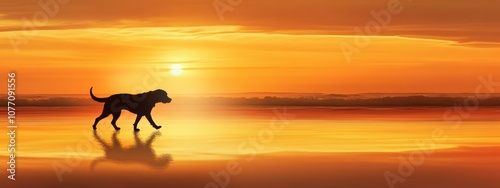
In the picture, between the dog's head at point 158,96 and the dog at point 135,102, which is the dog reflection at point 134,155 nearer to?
the dog at point 135,102

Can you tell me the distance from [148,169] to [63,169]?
107cm

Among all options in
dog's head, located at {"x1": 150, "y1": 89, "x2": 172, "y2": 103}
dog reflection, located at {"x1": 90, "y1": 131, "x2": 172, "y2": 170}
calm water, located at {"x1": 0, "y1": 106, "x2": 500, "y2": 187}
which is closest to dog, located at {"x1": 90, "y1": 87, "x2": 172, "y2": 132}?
dog's head, located at {"x1": 150, "y1": 89, "x2": 172, "y2": 103}

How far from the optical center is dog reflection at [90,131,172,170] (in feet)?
37.0

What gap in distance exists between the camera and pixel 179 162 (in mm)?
11320

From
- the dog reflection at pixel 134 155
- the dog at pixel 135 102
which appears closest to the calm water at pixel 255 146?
the dog reflection at pixel 134 155

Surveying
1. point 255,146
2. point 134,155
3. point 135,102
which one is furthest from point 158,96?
point 134,155

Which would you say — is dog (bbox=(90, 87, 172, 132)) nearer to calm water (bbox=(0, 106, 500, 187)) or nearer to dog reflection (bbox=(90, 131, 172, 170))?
calm water (bbox=(0, 106, 500, 187))

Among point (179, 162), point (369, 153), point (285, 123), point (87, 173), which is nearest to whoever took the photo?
point (87, 173)

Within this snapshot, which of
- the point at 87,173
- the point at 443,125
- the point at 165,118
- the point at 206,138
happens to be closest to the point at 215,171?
the point at 87,173

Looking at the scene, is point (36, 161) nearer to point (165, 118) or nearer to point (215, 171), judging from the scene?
point (215, 171)

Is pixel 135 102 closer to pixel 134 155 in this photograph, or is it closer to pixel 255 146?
pixel 255 146

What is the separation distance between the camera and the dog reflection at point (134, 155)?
11.3 meters

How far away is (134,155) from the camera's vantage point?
12.1 meters

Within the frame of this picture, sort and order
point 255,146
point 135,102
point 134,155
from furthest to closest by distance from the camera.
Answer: point 135,102
point 255,146
point 134,155
